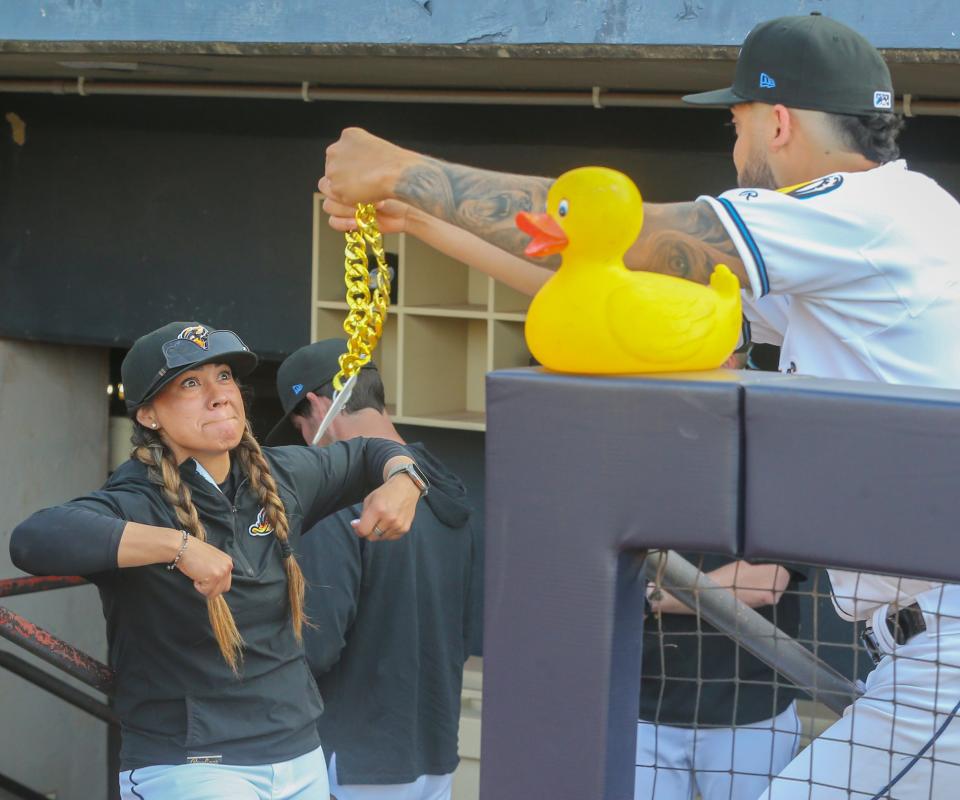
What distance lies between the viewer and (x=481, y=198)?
177 centimetres

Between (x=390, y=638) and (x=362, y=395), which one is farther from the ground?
(x=362, y=395)

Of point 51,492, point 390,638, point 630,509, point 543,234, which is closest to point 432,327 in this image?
point 51,492

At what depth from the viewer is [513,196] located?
1769 millimetres

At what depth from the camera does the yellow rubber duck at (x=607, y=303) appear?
139cm

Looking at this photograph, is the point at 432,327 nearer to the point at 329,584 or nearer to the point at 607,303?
the point at 329,584

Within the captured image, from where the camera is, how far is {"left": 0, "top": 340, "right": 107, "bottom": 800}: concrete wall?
574cm

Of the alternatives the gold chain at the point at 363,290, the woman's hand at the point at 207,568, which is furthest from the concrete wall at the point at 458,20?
the woman's hand at the point at 207,568

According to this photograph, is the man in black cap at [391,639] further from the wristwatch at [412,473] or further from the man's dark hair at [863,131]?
the man's dark hair at [863,131]

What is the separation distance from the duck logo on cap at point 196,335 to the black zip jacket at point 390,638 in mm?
584

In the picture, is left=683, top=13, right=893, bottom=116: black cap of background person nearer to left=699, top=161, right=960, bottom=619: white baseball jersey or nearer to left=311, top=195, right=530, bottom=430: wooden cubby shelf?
left=699, top=161, right=960, bottom=619: white baseball jersey

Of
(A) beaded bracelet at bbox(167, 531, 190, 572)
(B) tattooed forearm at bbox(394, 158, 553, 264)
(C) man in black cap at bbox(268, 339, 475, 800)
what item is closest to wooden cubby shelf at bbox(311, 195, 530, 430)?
(C) man in black cap at bbox(268, 339, 475, 800)

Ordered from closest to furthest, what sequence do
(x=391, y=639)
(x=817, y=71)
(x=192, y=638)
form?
(x=817, y=71), (x=192, y=638), (x=391, y=639)

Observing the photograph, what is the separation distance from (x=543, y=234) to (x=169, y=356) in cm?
163

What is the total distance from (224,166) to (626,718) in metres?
4.30
